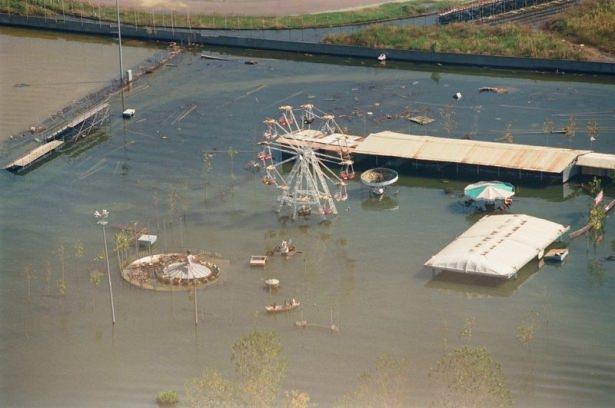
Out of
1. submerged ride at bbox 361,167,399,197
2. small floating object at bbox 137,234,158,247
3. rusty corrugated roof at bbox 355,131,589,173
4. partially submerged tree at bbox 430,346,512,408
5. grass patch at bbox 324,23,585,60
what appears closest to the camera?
partially submerged tree at bbox 430,346,512,408

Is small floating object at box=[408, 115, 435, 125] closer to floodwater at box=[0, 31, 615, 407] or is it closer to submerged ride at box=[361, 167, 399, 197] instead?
floodwater at box=[0, 31, 615, 407]

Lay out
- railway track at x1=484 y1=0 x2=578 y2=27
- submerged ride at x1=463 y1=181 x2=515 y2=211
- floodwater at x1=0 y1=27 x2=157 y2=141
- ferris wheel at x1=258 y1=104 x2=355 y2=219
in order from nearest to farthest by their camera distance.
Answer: submerged ride at x1=463 y1=181 x2=515 y2=211 → ferris wheel at x1=258 y1=104 x2=355 y2=219 → floodwater at x1=0 y1=27 x2=157 y2=141 → railway track at x1=484 y1=0 x2=578 y2=27

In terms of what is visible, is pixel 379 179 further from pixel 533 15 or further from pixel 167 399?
pixel 533 15

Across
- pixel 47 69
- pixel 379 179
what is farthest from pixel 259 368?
pixel 47 69

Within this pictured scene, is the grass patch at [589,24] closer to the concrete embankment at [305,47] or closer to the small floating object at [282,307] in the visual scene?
the concrete embankment at [305,47]

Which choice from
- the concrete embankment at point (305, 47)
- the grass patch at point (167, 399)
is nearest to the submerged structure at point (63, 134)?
the concrete embankment at point (305, 47)

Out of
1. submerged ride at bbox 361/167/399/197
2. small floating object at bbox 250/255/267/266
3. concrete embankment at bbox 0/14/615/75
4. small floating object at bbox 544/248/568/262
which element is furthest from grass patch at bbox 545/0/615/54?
small floating object at bbox 250/255/267/266
